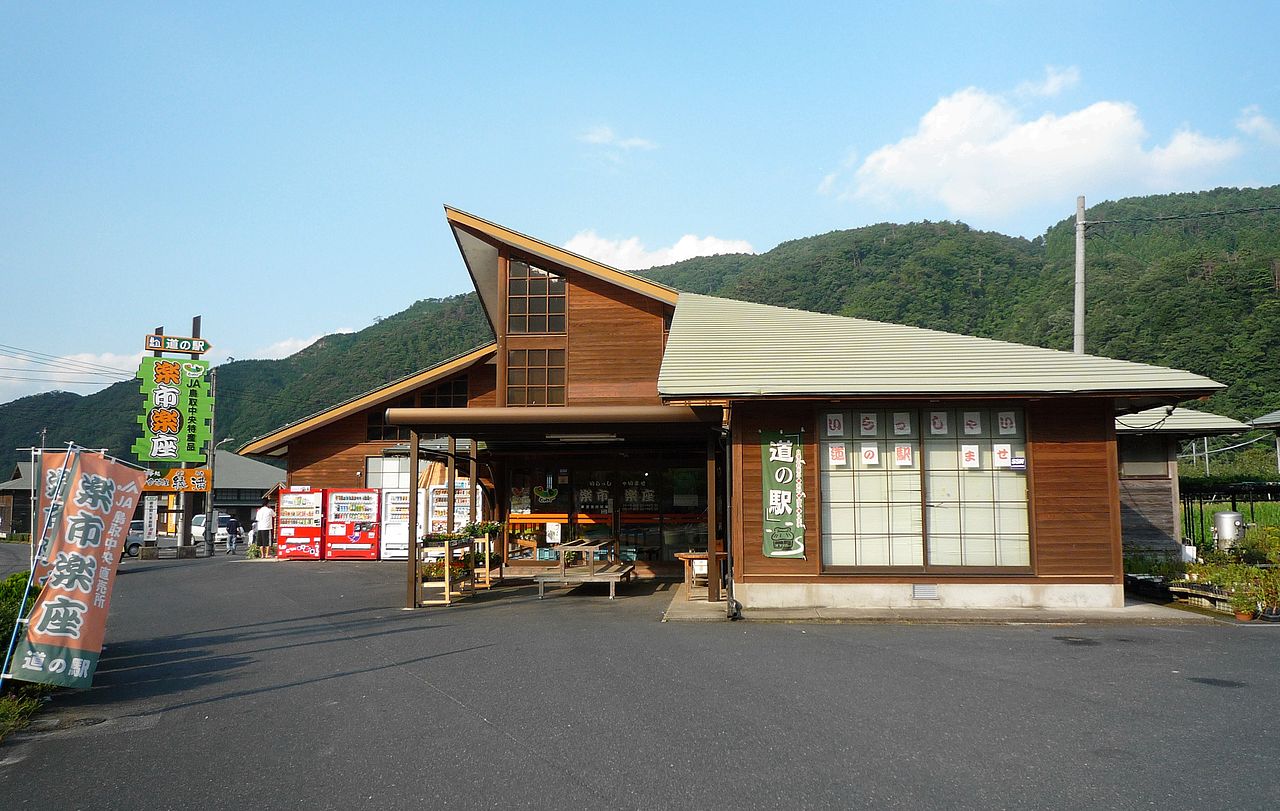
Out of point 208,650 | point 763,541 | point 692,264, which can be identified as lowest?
point 208,650

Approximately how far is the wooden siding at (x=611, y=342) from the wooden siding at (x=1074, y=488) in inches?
305

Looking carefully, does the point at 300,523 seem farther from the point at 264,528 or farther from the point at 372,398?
the point at 264,528

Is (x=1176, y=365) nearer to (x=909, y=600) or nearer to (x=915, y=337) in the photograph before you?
(x=915, y=337)

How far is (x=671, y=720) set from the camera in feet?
19.5

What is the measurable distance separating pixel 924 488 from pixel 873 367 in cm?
165

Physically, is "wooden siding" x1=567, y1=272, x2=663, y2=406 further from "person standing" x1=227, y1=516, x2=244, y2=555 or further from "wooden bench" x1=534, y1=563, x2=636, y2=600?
"person standing" x1=227, y1=516, x2=244, y2=555

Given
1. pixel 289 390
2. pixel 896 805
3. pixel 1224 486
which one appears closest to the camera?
pixel 896 805

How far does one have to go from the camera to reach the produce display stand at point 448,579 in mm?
12820

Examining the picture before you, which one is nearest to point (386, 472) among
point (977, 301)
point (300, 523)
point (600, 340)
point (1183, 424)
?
point (300, 523)

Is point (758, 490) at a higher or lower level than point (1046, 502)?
higher

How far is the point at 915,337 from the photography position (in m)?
13.0

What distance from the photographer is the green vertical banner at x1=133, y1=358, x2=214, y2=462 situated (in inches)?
1023

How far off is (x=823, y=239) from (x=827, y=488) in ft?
215

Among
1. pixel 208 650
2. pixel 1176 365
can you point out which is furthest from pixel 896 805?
pixel 1176 365
